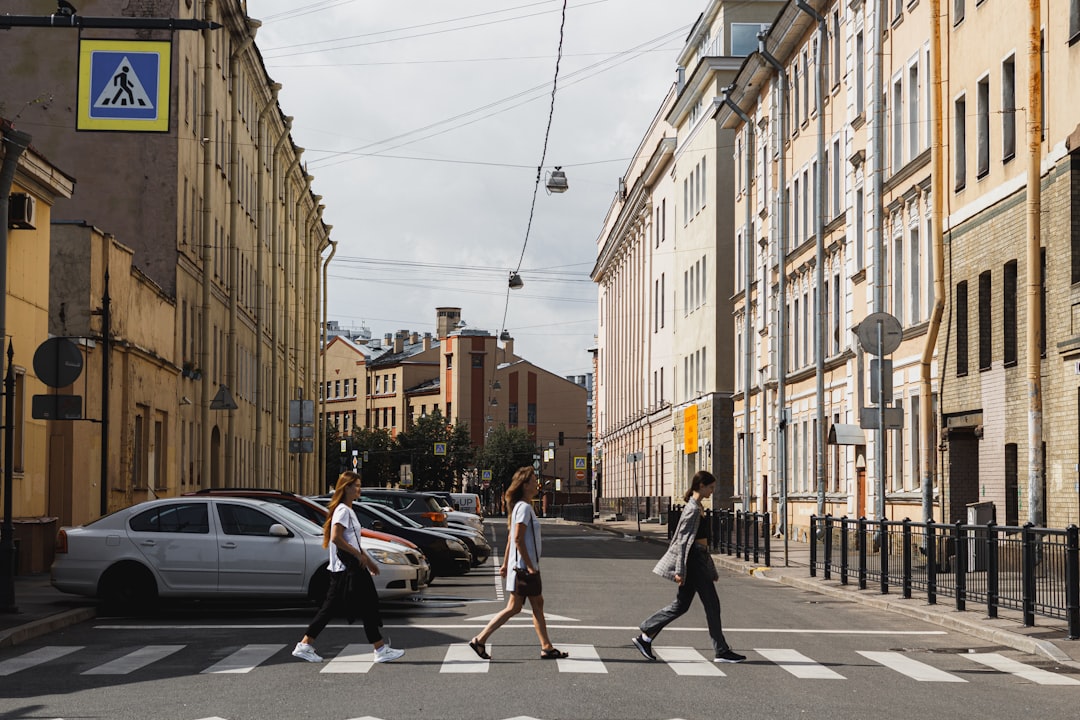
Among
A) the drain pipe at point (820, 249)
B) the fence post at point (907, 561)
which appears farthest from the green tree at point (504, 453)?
the fence post at point (907, 561)

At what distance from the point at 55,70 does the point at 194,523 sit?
22544 mm

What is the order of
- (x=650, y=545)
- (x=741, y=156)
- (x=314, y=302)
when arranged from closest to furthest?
1. (x=650, y=545)
2. (x=741, y=156)
3. (x=314, y=302)

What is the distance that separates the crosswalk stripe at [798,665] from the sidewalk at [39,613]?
23.2 ft

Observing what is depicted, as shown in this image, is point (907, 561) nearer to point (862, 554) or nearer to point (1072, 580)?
point (862, 554)

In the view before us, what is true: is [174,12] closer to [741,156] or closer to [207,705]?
[741,156]

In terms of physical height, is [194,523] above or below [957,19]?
below

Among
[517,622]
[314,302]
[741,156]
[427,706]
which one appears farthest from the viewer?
[314,302]

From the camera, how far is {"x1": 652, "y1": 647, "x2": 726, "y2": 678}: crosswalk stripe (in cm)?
1323

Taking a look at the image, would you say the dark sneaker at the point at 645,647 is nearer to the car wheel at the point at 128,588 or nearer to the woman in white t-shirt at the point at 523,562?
the woman in white t-shirt at the point at 523,562

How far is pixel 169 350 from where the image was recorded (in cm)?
3734

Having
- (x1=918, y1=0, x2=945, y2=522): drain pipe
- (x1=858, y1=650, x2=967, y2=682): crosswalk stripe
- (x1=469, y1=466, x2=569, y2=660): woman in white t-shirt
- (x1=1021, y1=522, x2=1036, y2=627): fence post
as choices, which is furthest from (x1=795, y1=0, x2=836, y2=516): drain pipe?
(x1=469, y1=466, x2=569, y2=660): woman in white t-shirt

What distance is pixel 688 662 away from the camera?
14.1 meters

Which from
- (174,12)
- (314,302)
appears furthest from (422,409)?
(174,12)

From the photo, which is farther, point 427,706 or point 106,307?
point 106,307
